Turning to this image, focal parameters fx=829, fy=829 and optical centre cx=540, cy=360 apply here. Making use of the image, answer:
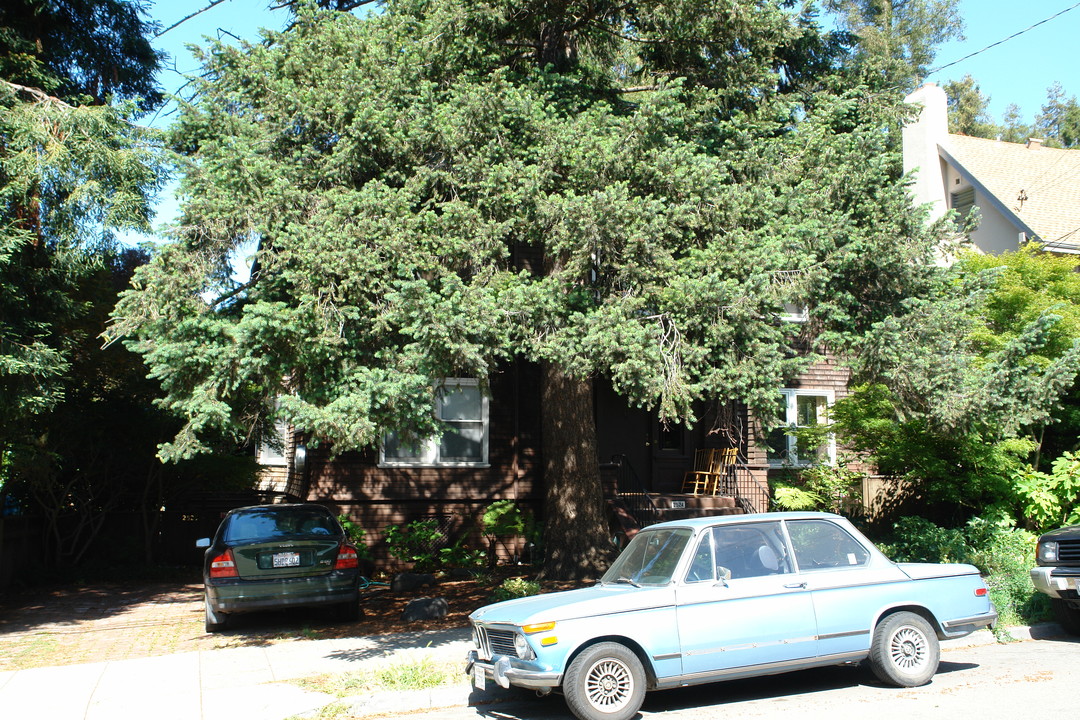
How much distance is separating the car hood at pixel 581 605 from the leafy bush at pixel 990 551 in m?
5.44

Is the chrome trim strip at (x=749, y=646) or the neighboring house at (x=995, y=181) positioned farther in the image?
the neighboring house at (x=995, y=181)

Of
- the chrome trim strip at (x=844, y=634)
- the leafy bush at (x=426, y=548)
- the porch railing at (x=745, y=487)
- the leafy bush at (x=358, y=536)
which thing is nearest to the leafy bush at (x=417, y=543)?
the leafy bush at (x=426, y=548)

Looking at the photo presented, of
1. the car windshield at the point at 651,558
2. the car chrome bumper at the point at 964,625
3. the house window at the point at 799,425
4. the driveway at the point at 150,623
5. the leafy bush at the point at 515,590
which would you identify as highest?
the house window at the point at 799,425

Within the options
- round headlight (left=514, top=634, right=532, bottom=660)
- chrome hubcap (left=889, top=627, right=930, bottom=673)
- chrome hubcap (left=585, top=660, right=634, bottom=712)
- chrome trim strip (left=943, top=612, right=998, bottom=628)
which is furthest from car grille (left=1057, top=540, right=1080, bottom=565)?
round headlight (left=514, top=634, right=532, bottom=660)

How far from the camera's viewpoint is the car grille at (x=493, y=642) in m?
6.52

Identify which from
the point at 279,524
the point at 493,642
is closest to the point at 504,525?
the point at 279,524

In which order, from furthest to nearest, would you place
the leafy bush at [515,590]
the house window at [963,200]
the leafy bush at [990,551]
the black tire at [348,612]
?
the house window at [963,200] < the leafy bush at [515,590] < the black tire at [348,612] < the leafy bush at [990,551]

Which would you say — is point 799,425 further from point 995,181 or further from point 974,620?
point 974,620

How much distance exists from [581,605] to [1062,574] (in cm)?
A: 562

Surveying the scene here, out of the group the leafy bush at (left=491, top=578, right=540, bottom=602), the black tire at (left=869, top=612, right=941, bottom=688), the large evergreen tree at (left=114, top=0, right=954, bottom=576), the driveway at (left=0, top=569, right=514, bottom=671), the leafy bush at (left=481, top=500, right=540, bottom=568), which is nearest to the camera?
the black tire at (left=869, top=612, right=941, bottom=688)

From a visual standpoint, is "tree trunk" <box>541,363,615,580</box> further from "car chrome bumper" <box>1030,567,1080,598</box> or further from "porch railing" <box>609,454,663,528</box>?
"car chrome bumper" <box>1030,567,1080,598</box>

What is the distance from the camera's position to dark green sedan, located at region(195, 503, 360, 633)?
9.85 meters

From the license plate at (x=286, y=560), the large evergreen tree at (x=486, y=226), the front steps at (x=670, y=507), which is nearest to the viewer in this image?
the large evergreen tree at (x=486, y=226)

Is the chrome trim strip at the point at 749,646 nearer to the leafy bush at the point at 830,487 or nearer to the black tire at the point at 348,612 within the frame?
the black tire at the point at 348,612
